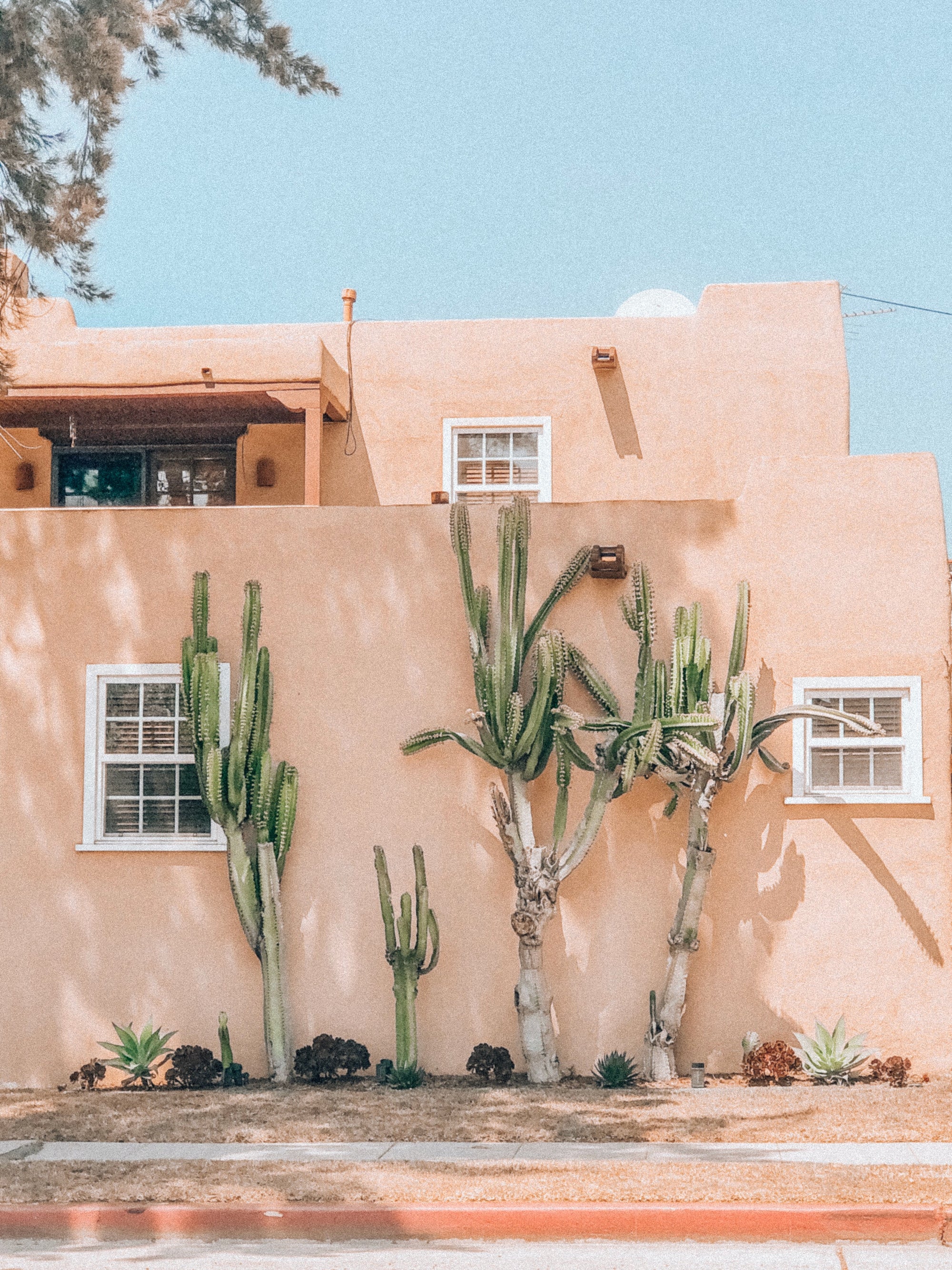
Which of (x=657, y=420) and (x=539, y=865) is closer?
(x=539, y=865)

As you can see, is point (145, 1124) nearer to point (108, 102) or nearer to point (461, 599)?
point (461, 599)

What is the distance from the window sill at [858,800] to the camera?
38.8 ft

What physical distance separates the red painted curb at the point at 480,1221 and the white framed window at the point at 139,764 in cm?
445

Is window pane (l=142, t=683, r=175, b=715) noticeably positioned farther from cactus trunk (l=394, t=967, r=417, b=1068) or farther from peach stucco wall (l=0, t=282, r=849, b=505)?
peach stucco wall (l=0, t=282, r=849, b=505)

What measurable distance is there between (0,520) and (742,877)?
20.8 feet

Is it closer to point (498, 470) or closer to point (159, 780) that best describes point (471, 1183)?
point (159, 780)

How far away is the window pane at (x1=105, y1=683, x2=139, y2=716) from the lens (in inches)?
491

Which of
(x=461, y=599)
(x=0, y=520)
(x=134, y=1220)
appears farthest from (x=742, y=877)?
(x=0, y=520)

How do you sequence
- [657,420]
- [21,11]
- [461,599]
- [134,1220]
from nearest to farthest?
1. [134,1220]
2. [21,11]
3. [461,599]
4. [657,420]

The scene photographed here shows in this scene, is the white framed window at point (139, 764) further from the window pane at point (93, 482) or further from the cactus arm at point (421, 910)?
the window pane at point (93, 482)

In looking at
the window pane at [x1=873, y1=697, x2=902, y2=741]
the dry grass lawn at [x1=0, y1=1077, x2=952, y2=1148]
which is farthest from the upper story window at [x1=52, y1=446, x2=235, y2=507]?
the window pane at [x1=873, y1=697, x2=902, y2=741]

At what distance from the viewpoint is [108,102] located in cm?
1191

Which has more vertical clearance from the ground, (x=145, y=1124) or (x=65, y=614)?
(x=65, y=614)

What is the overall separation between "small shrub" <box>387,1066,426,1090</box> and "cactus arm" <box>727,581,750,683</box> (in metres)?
3.65
